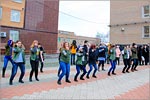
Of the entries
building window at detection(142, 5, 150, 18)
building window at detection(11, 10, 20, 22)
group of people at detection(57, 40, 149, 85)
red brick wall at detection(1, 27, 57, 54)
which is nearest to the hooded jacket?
group of people at detection(57, 40, 149, 85)

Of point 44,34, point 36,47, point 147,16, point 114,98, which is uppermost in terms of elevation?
point 147,16

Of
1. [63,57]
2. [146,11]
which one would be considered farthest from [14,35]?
[63,57]

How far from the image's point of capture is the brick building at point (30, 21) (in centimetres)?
3072

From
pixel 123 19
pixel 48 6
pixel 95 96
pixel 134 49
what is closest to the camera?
pixel 95 96

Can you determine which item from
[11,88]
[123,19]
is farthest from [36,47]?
[123,19]

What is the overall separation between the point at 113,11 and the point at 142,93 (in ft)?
91.9

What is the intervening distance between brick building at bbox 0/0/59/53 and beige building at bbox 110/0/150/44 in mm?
8832

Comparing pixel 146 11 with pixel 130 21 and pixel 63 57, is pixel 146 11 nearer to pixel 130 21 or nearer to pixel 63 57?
pixel 130 21

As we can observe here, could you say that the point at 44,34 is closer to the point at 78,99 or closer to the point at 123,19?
the point at 123,19

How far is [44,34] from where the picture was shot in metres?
35.2

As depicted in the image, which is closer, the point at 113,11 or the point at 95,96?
the point at 95,96

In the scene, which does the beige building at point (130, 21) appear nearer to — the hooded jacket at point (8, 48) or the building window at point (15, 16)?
the building window at point (15, 16)

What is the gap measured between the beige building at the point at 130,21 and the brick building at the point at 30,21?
29.0 feet

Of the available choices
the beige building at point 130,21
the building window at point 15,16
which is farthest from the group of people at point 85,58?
the building window at point 15,16
